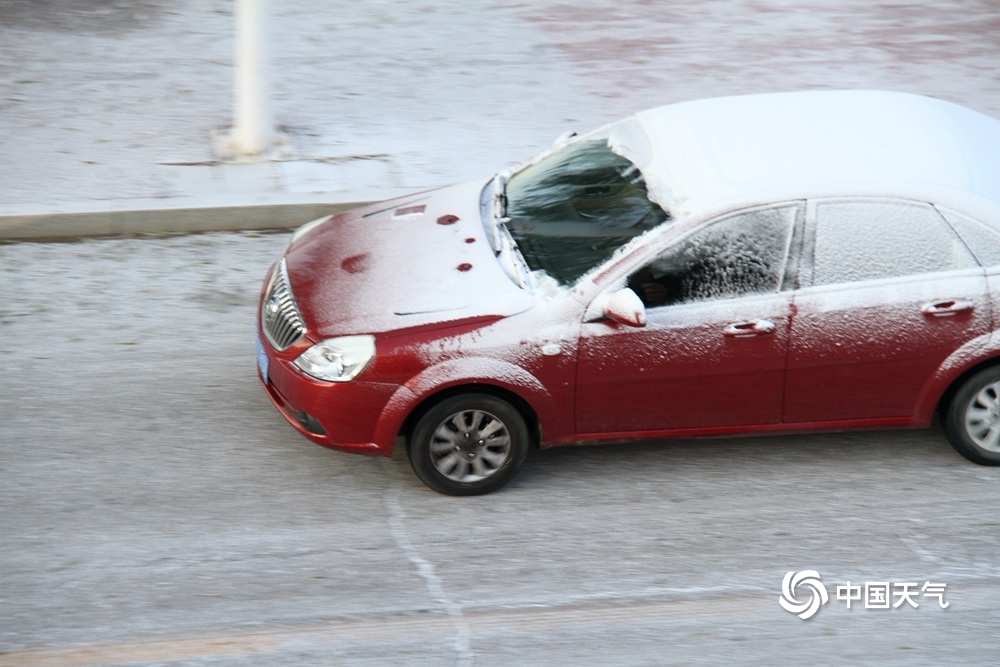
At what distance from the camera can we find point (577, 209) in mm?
6344

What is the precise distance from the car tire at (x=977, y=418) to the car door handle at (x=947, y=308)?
1.25 feet

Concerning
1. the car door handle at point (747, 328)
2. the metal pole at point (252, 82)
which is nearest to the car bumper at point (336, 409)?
the car door handle at point (747, 328)

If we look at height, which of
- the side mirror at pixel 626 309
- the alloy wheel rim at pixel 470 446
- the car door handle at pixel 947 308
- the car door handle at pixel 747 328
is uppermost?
the car door handle at pixel 947 308

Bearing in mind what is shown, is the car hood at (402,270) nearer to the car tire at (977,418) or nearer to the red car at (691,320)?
the red car at (691,320)

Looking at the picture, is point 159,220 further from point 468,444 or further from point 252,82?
point 468,444

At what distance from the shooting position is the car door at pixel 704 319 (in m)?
5.83

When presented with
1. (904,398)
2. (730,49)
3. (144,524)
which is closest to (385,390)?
(144,524)

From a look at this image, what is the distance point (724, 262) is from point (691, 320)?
0.32 metres

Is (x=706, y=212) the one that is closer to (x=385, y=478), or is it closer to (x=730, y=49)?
(x=385, y=478)

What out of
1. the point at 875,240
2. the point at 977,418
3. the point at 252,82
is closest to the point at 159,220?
the point at 252,82

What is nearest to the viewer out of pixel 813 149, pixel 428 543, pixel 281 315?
pixel 428 543

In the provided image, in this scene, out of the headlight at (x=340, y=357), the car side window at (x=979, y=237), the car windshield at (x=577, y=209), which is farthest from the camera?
the car windshield at (x=577, y=209)

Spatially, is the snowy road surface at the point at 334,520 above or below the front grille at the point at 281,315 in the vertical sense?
below

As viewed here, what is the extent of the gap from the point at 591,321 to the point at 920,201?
1.68 m
